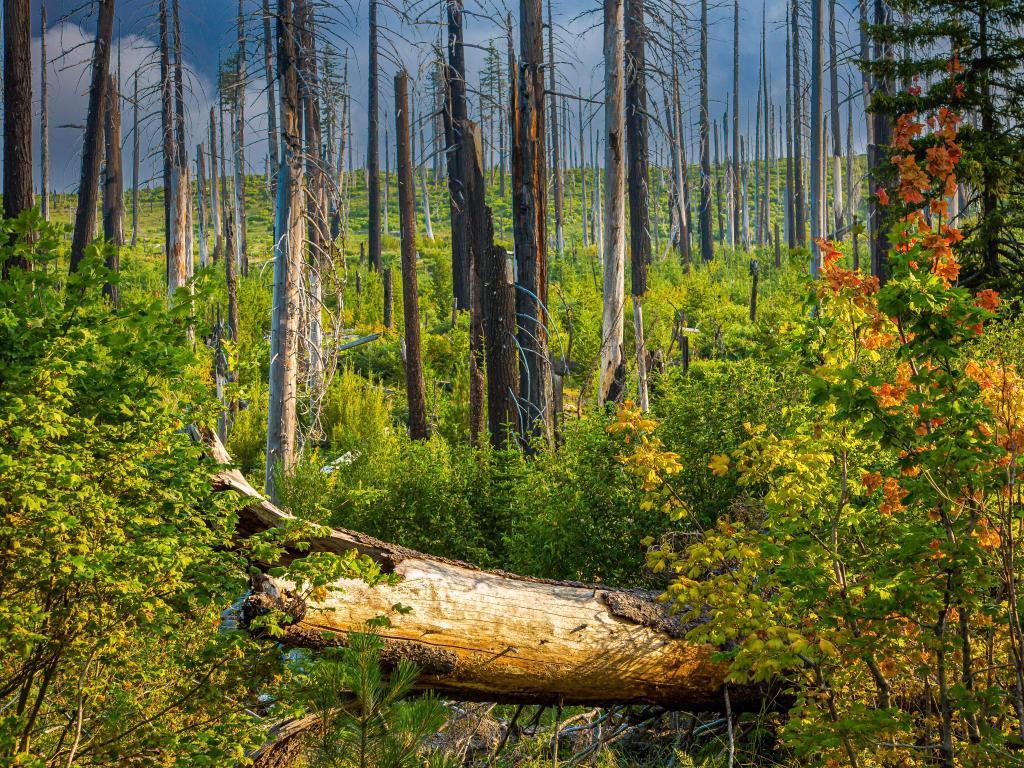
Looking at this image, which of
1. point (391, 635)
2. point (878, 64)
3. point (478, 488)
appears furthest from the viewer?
point (878, 64)

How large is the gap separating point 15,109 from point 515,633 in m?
7.97

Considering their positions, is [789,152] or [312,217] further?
[789,152]

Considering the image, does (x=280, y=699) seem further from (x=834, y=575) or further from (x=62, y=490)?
(x=834, y=575)

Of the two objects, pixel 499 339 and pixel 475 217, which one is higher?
pixel 475 217

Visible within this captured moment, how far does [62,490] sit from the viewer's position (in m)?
2.87

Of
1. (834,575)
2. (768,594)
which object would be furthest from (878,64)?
(834,575)

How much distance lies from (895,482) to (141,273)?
28.2 metres

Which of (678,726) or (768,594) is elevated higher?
(768,594)

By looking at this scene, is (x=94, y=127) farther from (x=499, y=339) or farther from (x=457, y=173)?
(x=499, y=339)

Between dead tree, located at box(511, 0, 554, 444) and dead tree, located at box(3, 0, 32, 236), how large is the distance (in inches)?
195

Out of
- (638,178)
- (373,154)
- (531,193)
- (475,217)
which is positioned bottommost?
(475,217)

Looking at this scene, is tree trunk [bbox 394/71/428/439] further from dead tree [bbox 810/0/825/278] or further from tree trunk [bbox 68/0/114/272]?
dead tree [bbox 810/0/825/278]

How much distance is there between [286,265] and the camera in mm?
9102

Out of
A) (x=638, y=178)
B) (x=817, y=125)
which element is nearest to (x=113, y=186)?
(x=638, y=178)
